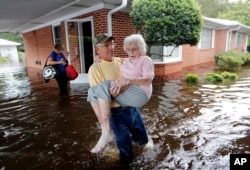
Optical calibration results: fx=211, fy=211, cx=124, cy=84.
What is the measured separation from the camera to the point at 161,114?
428cm

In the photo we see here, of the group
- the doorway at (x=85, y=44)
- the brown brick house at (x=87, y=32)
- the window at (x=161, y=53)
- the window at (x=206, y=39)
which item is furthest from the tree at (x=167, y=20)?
the window at (x=206, y=39)

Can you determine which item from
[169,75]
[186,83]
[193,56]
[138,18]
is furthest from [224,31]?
[138,18]

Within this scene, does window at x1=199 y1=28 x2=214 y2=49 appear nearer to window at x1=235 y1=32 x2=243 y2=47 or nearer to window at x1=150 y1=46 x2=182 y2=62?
window at x1=150 y1=46 x2=182 y2=62

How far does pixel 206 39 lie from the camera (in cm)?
1359

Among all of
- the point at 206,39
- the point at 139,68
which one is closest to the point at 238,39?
the point at 206,39

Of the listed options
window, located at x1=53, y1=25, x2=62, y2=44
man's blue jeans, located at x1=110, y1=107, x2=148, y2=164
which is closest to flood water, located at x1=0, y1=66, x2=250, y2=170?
man's blue jeans, located at x1=110, y1=107, x2=148, y2=164

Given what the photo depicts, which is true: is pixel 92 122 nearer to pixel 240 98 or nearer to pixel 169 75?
pixel 240 98

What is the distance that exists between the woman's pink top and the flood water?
110 cm

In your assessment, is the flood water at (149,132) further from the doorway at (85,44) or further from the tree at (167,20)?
the doorway at (85,44)

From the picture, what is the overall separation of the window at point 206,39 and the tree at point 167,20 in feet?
23.0

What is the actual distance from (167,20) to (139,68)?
4.29 m

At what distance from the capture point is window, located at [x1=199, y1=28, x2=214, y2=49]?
42.7ft

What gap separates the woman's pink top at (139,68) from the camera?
2133 millimetres

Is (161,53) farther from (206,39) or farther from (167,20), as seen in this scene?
(206,39)
